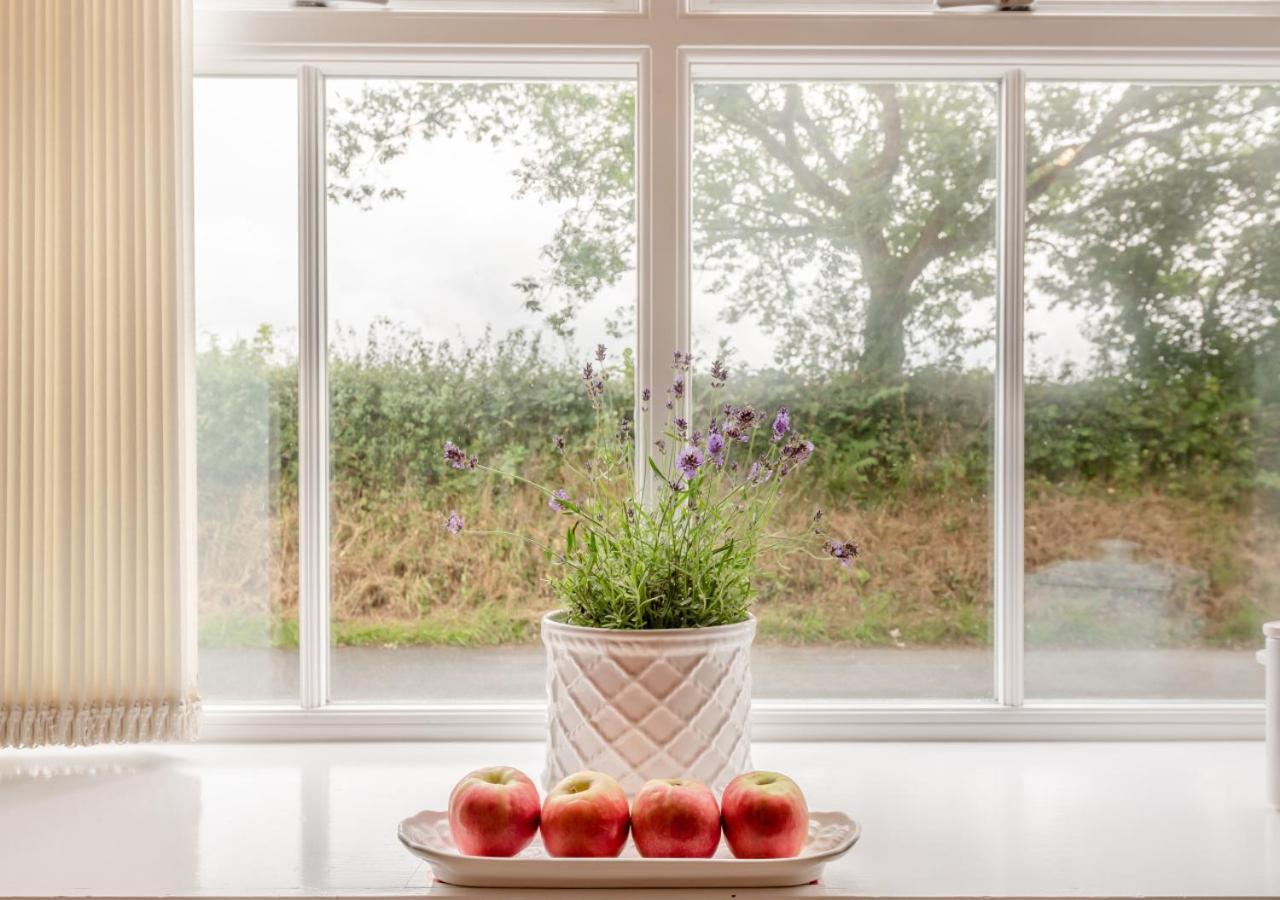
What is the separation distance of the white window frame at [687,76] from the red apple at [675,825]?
59 cm

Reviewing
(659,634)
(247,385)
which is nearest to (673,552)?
(659,634)

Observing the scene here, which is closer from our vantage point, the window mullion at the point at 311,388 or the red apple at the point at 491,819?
the red apple at the point at 491,819

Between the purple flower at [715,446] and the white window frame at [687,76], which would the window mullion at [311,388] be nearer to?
the white window frame at [687,76]

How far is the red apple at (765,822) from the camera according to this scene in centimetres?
118

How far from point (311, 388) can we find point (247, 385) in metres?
0.12

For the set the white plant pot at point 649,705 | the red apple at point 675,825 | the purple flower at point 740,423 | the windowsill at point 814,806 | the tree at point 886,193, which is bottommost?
the windowsill at point 814,806

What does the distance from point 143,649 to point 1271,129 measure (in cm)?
209

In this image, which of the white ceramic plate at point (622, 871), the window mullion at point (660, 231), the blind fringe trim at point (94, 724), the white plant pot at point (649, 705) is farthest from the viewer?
the window mullion at point (660, 231)

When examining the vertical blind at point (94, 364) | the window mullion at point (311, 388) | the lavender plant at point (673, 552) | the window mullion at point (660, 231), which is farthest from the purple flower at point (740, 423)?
the vertical blind at point (94, 364)

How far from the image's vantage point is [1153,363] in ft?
5.94

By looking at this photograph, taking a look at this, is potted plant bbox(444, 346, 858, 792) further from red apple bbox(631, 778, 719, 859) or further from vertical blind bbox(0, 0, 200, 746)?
vertical blind bbox(0, 0, 200, 746)

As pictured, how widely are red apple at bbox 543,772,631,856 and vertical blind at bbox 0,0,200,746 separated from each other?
2.55ft

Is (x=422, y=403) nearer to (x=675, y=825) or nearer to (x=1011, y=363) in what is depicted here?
(x=675, y=825)

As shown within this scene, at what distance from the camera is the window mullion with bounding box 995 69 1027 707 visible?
178 cm
